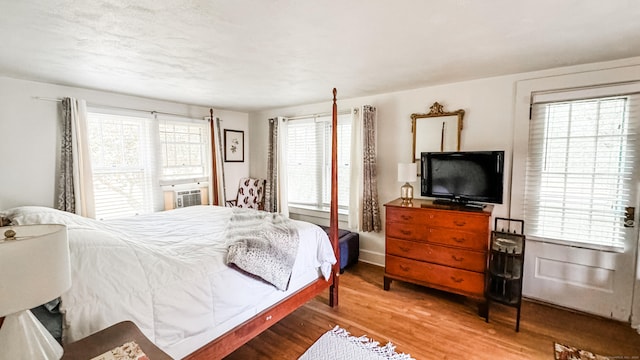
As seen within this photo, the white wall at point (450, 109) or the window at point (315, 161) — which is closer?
the white wall at point (450, 109)

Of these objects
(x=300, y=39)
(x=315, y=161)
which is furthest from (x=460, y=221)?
(x=315, y=161)

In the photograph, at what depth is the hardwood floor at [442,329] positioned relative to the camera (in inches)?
83.4

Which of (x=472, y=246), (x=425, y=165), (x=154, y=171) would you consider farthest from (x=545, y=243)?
(x=154, y=171)

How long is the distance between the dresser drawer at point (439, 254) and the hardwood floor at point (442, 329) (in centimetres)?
44

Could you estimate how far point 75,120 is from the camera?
3.07 metres

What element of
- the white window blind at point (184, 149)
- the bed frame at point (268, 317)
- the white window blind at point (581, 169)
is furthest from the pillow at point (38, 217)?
the white window blind at point (581, 169)

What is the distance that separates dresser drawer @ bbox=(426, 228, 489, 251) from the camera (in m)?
2.56

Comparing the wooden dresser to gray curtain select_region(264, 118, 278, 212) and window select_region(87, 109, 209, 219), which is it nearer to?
gray curtain select_region(264, 118, 278, 212)

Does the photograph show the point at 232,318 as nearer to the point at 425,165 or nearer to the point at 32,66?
the point at 425,165

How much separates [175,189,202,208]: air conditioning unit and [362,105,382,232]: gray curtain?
8.67ft

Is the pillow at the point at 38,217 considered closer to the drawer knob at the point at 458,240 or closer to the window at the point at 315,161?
the window at the point at 315,161

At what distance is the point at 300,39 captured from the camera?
6.25 feet

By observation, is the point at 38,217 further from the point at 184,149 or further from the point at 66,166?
the point at 184,149

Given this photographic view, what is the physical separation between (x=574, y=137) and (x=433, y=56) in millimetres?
1626
